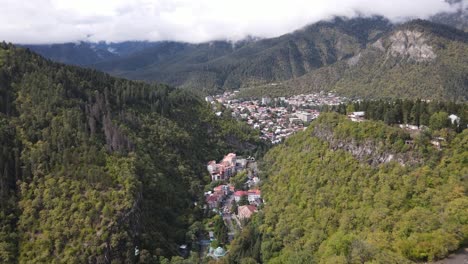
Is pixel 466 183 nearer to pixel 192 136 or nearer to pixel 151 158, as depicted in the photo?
pixel 151 158

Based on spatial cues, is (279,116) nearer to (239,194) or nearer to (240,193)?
(240,193)

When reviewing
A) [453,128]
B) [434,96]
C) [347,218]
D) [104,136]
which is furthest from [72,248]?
[434,96]

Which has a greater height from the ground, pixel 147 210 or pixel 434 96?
pixel 434 96

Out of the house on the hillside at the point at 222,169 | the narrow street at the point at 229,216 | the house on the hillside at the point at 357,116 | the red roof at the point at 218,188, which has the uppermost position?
the house on the hillside at the point at 357,116

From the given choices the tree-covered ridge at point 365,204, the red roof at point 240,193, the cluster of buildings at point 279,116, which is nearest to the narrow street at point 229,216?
the red roof at point 240,193

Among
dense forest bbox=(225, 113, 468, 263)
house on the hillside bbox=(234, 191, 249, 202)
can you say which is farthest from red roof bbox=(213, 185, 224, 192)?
dense forest bbox=(225, 113, 468, 263)

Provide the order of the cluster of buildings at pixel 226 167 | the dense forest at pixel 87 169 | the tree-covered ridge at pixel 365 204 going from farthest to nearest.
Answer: the cluster of buildings at pixel 226 167 → the dense forest at pixel 87 169 → the tree-covered ridge at pixel 365 204

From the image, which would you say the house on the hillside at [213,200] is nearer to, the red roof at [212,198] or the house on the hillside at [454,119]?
the red roof at [212,198]
